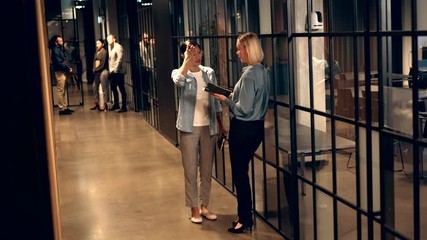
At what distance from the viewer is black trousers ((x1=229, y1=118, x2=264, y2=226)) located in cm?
462

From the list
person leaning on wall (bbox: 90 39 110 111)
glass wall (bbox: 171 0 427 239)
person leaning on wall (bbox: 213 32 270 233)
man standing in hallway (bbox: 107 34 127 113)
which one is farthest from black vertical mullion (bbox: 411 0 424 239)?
person leaning on wall (bbox: 90 39 110 111)

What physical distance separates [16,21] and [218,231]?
4.46 m

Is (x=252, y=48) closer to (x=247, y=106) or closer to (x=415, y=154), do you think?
(x=247, y=106)

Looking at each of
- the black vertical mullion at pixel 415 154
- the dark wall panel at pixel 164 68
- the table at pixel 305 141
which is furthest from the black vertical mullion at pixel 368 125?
the dark wall panel at pixel 164 68

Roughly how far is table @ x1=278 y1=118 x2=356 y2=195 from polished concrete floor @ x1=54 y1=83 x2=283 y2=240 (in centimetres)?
86

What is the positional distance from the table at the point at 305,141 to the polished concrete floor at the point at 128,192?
855 millimetres

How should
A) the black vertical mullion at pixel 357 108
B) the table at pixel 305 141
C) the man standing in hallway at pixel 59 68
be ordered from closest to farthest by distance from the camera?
the black vertical mullion at pixel 357 108
the table at pixel 305 141
the man standing in hallway at pixel 59 68

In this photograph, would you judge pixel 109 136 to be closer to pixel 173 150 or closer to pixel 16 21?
pixel 173 150

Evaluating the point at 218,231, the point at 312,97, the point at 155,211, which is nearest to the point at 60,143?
the point at 155,211

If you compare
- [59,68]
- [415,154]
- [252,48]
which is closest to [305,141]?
[252,48]

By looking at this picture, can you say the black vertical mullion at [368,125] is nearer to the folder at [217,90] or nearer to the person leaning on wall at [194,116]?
the folder at [217,90]

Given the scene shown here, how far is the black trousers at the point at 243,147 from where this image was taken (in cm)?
462

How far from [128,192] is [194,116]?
1.90 metres

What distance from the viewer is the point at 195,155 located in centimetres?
521
